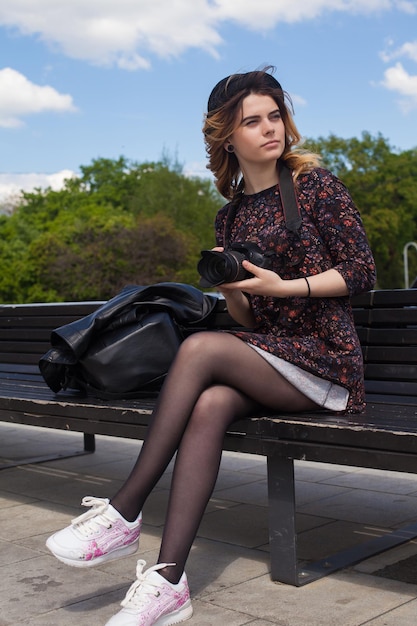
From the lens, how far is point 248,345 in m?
3.18

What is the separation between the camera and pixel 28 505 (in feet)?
16.0

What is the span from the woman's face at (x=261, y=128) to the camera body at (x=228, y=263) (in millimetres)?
433

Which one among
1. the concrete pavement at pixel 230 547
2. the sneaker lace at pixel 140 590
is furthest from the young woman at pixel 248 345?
the concrete pavement at pixel 230 547

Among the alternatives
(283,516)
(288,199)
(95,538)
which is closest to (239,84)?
(288,199)

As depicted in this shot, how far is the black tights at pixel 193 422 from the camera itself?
289 cm

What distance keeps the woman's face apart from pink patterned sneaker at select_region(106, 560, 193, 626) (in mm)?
1632

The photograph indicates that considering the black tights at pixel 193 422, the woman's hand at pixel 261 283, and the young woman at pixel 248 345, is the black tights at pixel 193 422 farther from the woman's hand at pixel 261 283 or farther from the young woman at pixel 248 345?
the woman's hand at pixel 261 283

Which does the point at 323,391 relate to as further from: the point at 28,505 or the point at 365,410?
the point at 28,505

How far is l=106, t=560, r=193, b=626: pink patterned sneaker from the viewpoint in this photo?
271 cm

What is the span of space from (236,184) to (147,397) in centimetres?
104

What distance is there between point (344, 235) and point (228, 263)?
19.1 inches

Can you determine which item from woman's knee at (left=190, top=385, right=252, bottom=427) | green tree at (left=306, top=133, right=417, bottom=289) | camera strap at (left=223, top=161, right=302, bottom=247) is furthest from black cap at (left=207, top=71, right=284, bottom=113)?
green tree at (left=306, top=133, right=417, bottom=289)

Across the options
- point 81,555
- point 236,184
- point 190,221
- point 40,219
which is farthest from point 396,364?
point 40,219

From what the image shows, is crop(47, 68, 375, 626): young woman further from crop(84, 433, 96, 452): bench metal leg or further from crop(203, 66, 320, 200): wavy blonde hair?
crop(84, 433, 96, 452): bench metal leg
